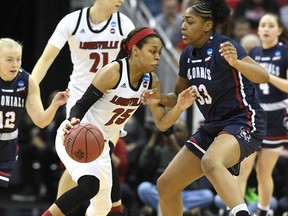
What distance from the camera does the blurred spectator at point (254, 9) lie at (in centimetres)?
1171

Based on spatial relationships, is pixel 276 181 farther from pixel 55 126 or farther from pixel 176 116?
pixel 176 116

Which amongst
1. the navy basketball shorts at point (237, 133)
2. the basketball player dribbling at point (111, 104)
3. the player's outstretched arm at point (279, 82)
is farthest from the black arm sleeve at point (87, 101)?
the player's outstretched arm at point (279, 82)

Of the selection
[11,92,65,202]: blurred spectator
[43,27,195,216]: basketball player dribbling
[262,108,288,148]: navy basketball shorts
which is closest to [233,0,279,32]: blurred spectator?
[11,92,65,202]: blurred spectator

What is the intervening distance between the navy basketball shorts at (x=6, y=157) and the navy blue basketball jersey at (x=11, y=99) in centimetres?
12

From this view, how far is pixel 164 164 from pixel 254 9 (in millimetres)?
3166


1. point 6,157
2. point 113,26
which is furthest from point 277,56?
point 6,157

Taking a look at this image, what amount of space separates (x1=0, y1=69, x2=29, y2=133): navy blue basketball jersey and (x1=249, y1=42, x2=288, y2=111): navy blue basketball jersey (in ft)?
8.72

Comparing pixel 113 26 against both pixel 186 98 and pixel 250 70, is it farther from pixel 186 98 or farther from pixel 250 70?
pixel 250 70

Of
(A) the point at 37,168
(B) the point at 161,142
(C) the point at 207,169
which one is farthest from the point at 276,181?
(C) the point at 207,169

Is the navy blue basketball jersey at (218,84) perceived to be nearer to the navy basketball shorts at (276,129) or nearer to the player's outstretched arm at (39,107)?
the player's outstretched arm at (39,107)

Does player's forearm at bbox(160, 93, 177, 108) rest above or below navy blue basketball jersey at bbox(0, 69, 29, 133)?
above

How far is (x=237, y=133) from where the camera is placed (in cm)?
631

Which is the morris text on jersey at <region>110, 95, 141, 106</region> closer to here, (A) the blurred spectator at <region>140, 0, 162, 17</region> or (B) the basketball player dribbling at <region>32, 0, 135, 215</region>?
(B) the basketball player dribbling at <region>32, 0, 135, 215</region>

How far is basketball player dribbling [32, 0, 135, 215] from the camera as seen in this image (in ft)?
24.1
